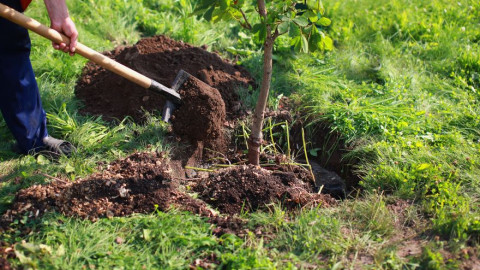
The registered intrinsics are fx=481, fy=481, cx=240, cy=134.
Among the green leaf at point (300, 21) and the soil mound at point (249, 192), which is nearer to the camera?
the green leaf at point (300, 21)

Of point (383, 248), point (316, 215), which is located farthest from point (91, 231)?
point (383, 248)

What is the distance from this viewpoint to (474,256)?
2816mm

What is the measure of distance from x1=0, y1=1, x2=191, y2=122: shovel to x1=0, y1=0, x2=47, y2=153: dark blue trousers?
0.23m

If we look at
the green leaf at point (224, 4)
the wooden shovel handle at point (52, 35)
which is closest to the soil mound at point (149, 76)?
the wooden shovel handle at point (52, 35)

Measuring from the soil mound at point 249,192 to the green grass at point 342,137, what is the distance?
13 centimetres

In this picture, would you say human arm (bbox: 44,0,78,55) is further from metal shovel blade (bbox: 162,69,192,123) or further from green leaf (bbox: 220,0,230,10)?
green leaf (bbox: 220,0,230,10)

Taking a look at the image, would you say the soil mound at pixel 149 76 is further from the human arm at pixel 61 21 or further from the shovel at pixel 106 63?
the human arm at pixel 61 21

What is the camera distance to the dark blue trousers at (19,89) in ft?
11.1

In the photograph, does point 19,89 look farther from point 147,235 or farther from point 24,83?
point 147,235

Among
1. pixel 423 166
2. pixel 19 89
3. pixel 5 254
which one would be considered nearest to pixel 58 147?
pixel 19 89

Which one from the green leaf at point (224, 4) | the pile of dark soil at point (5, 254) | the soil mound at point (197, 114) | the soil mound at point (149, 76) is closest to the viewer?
the pile of dark soil at point (5, 254)

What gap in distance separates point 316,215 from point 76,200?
1.56 meters

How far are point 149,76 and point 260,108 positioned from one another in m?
1.20

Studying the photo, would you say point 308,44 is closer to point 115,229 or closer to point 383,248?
point 383,248
